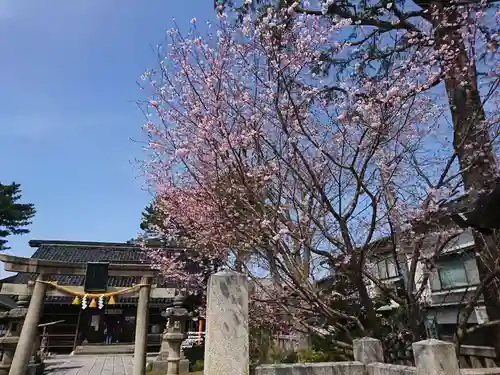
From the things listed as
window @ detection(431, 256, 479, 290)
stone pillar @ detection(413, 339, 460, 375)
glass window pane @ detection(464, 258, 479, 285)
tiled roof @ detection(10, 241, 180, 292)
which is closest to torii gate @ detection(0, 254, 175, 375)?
stone pillar @ detection(413, 339, 460, 375)

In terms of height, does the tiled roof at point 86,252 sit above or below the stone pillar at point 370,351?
above

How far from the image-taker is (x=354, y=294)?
11.4 m

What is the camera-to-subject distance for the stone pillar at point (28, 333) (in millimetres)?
8781

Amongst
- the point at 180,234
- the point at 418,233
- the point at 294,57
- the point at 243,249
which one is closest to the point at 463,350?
the point at 418,233

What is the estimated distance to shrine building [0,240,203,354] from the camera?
9945 mm

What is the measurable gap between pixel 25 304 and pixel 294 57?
9.75 meters

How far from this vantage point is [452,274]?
575 inches

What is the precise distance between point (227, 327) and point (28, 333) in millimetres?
7692

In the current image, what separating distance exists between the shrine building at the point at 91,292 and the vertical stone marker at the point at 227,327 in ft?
21.7

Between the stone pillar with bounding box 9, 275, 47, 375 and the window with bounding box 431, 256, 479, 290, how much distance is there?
13.5 metres

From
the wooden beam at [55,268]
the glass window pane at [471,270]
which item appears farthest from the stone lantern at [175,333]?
the glass window pane at [471,270]

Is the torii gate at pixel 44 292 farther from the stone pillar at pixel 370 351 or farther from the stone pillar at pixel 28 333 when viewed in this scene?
the stone pillar at pixel 370 351

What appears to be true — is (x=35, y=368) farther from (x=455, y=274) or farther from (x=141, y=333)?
(x=455, y=274)

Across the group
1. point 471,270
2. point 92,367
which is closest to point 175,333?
point 92,367
